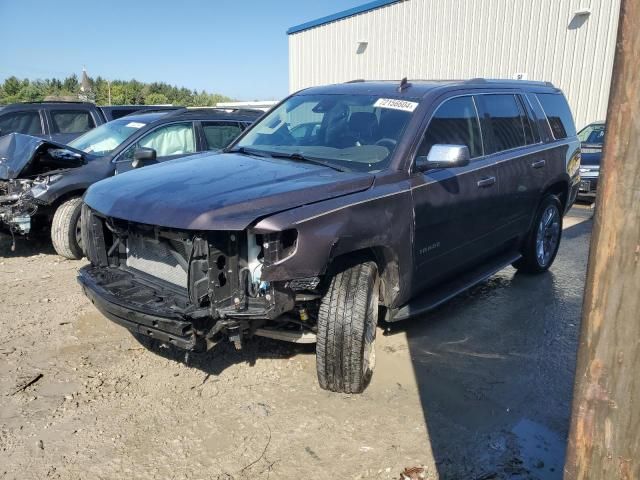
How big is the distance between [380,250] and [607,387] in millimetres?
2029

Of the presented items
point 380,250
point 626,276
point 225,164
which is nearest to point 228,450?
point 380,250

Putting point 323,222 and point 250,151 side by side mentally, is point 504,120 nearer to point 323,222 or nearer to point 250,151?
point 250,151

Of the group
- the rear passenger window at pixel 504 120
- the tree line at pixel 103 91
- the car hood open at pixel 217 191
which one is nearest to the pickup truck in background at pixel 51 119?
the car hood open at pixel 217 191


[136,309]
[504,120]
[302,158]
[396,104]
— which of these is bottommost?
[136,309]

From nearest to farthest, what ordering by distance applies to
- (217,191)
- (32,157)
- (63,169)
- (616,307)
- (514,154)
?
(616,307)
(217,191)
(514,154)
(32,157)
(63,169)

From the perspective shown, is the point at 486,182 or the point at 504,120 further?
the point at 504,120

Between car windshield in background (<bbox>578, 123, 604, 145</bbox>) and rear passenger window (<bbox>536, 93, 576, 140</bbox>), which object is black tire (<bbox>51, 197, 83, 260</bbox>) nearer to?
rear passenger window (<bbox>536, 93, 576, 140</bbox>)

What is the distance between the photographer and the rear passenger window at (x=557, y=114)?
5836 millimetres

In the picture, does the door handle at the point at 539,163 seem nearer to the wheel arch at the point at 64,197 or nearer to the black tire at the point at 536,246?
the black tire at the point at 536,246

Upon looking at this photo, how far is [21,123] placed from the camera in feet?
33.0

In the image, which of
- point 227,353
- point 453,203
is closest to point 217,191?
point 227,353

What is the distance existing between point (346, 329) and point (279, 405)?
65 centimetres

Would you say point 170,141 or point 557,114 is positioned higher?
point 557,114

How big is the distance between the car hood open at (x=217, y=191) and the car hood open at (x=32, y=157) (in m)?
3.18
